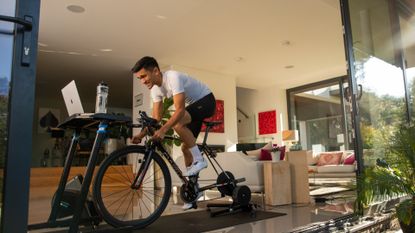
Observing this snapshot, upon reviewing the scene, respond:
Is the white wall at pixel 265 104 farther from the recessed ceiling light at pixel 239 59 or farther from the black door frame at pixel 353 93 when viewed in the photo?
the black door frame at pixel 353 93

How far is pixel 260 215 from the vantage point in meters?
3.08

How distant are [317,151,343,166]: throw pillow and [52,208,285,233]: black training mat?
4419 millimetres

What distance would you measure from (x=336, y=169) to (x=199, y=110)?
15.2ft

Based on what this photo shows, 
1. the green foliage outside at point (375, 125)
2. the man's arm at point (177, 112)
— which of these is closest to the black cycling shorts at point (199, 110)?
the man's arm at point (177, 112)

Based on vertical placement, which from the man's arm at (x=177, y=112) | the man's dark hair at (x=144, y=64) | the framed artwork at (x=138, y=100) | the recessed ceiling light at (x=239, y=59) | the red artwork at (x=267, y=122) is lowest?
the man's arm at (x=177, y=112)

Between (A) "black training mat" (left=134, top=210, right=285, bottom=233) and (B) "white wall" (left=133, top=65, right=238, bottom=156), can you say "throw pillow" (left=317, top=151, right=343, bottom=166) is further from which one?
(A) "black training mat" (left=134, top=210, right=285, bottom=233)

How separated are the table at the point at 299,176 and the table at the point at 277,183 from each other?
0.15 m

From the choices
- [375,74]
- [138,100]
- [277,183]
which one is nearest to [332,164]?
[277,183]

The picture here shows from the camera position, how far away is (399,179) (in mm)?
2520

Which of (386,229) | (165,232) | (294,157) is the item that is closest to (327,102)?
(294,157)

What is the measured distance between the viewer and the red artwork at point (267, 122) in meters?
9.68

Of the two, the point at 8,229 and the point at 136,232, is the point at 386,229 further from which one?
the point at 8,229

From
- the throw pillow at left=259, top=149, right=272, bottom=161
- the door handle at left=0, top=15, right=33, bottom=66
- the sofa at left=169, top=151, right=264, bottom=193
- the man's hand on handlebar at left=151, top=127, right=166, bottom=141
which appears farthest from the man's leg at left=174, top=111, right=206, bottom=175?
the throw pillow at left=259, top=149, right=272, bottom=161

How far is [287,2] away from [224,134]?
4089mm
